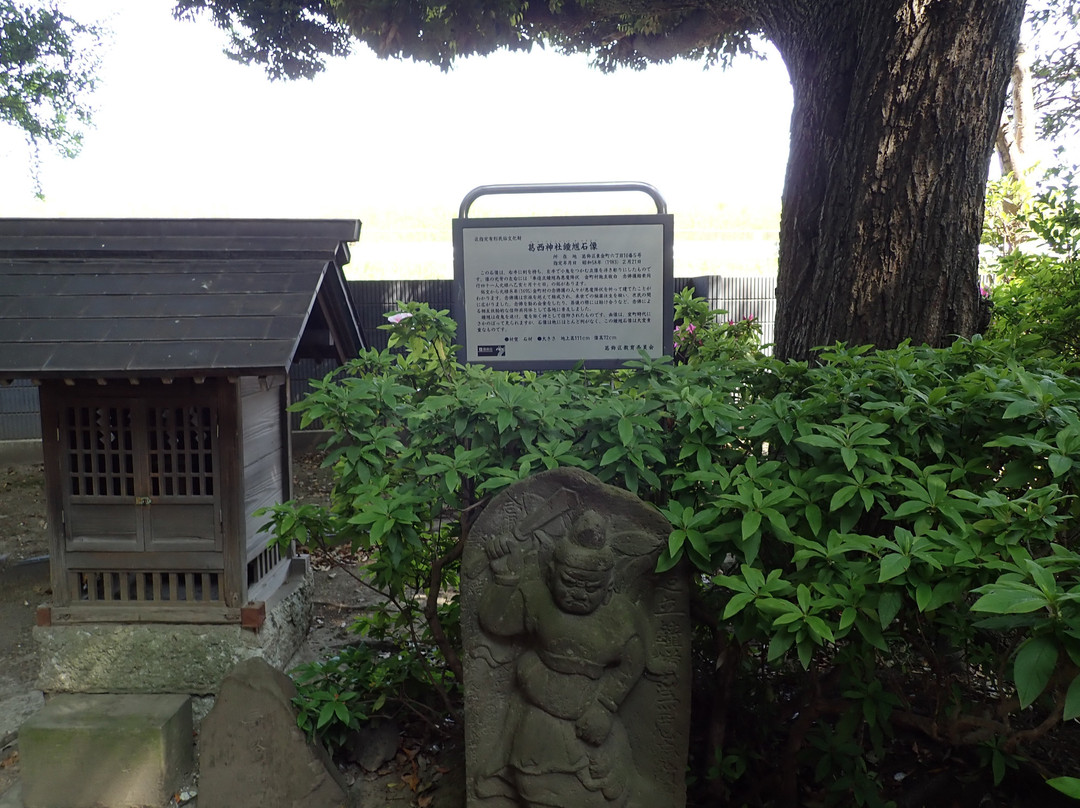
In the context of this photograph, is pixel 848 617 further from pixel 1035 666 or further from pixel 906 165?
pixel 906 165

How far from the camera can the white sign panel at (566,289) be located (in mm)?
4055

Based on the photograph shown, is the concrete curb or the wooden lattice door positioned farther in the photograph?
the concrete curb

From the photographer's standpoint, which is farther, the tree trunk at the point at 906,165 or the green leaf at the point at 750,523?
the tree trunk at the point at 906,165

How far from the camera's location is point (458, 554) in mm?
3242

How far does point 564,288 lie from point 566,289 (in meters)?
0.01

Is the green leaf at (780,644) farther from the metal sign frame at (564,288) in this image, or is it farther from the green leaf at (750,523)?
the metal sign frame at (564,288)

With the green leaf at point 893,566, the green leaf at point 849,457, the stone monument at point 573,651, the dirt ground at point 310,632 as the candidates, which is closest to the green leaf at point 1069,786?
the green leaf at point 893,566

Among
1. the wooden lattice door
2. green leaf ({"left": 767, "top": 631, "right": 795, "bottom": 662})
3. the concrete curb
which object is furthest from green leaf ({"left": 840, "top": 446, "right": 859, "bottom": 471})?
the concrete curb

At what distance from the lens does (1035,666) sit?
1637 millimetres

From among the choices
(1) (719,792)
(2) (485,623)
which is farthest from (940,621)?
(2) (485,623)

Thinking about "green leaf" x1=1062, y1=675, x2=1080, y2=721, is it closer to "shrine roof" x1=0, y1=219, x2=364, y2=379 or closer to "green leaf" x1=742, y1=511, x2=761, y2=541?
"green leaf" x1=742, y1=511, x2=761, y2=541

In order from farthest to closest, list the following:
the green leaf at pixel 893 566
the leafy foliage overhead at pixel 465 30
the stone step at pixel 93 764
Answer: the leafy foliage overhead at pixel 465 30 < the stone step at pixel 93 764 < the green leaf at pixel 893 566

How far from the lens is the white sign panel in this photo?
160 inches

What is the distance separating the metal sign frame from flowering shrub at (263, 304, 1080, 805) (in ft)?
1.23
